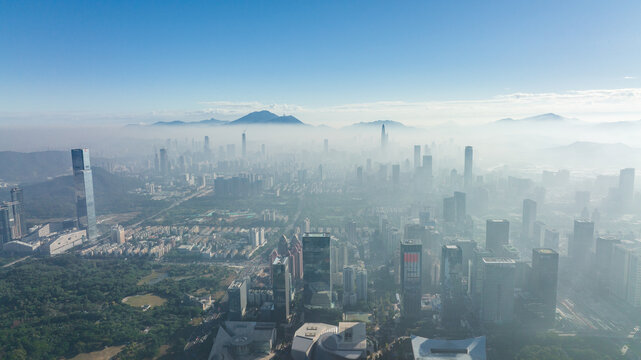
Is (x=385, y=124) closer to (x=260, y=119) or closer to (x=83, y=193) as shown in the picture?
(x=260, y=119)

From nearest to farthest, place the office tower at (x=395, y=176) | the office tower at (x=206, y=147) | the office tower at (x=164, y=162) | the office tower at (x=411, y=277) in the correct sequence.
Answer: the office tower at (x=411, y=277) → the office tower at (x=395, y=176) → the office tower at (x=164, y=162) → the office tower at (x=206, y=147)

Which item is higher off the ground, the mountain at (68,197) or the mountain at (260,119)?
the mountain at (260,119)

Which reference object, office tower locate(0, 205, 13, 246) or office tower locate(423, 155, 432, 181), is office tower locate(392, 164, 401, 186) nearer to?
office tower locate(423, 155, 432, 181)

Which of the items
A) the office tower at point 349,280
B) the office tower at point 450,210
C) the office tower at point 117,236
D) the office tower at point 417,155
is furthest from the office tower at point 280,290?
the office tower at point 417,155

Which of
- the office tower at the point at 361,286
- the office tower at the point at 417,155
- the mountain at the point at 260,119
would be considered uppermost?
the mountain at the point at 260,119

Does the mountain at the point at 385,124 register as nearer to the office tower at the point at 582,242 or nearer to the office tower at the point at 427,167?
the office tower at the point at 427,167

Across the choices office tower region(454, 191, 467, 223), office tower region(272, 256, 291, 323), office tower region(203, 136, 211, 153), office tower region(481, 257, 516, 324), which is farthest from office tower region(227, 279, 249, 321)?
office tower region(203, 136, 211, 153)
